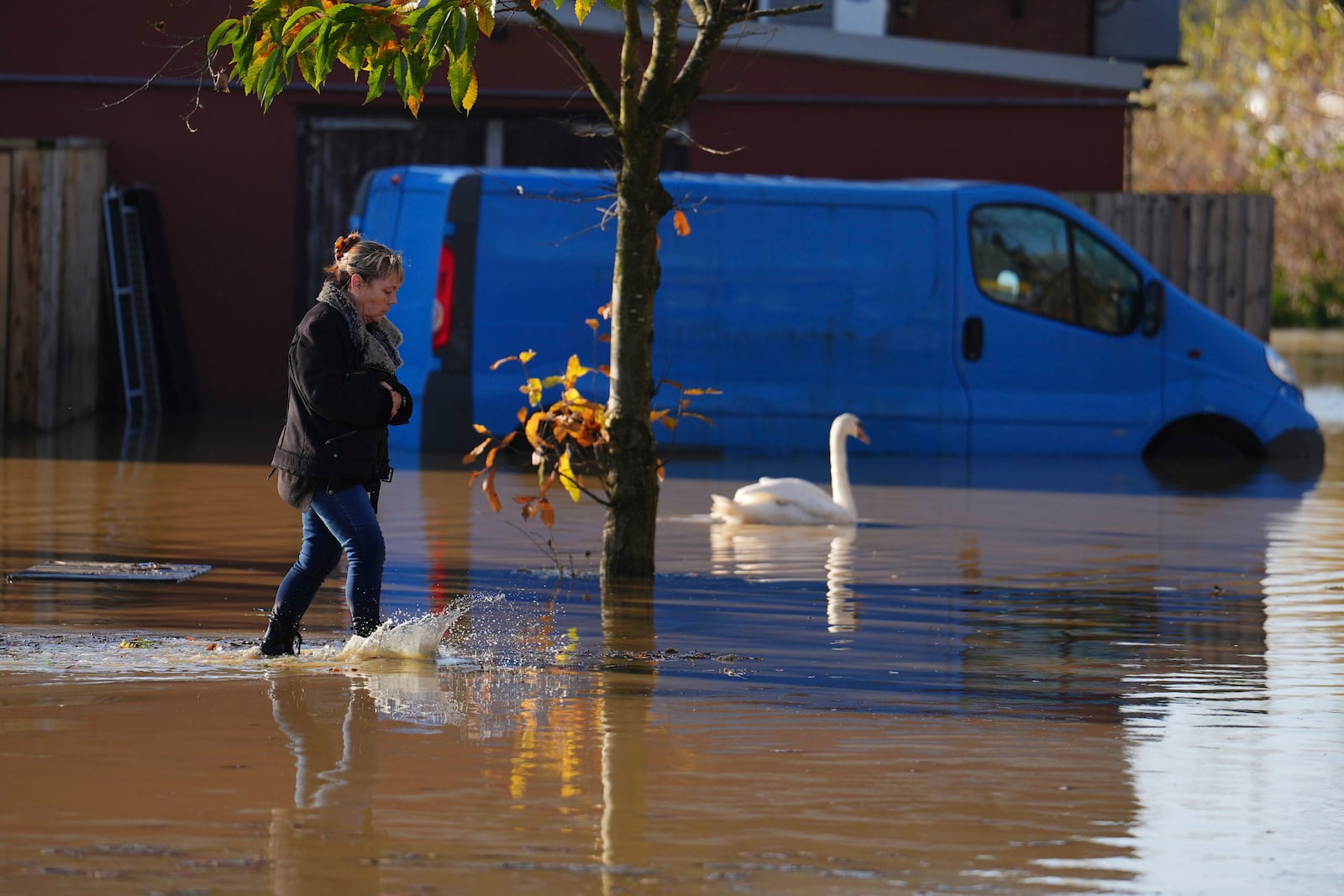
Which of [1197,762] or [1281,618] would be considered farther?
[1281,618]

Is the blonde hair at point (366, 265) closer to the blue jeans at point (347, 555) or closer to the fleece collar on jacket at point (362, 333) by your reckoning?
the fleece collar on jacket at point (362, 333)

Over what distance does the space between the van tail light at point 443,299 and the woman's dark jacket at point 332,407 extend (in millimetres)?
7681

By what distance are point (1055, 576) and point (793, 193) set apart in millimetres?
5936

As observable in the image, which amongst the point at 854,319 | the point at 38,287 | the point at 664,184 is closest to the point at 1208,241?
the point at 854,319

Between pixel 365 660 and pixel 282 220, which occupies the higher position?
pixel 282 220

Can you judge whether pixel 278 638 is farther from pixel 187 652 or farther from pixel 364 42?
pixel 364 42

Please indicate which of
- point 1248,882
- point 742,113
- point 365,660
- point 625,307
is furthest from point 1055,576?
point 742,113

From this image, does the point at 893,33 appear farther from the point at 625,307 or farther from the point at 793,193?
the point at 625,307

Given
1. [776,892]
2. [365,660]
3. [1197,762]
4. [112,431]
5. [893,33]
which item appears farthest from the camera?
[893,33]

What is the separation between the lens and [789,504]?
1177 centimetres

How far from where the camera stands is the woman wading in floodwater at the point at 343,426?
23.7 ft

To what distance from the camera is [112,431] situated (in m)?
16.7

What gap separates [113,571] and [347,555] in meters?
2.58

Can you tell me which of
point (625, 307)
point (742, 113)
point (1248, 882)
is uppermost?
point (742, 113)
